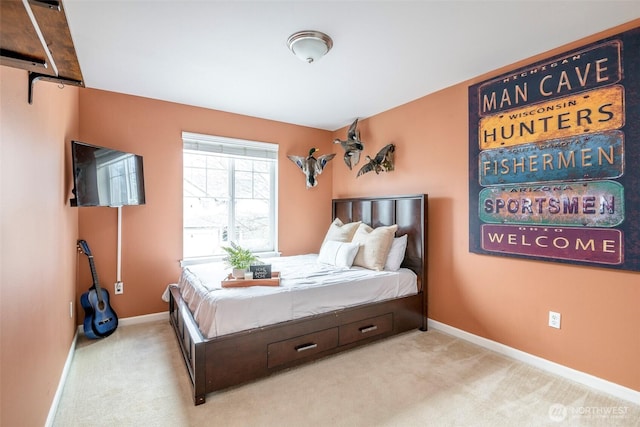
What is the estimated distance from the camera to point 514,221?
2580 mm

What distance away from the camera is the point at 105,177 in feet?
8.97

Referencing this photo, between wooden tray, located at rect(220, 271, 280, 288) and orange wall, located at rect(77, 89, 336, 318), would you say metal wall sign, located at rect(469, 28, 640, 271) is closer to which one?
wooden tray, located at rect(220, 271, 280, 288)

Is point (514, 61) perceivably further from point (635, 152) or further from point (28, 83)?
point (28, 83)

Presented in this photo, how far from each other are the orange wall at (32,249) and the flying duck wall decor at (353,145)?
2.91 m

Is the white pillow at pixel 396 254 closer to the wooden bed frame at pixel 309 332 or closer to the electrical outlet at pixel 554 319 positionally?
the wooden bed frame at pixel 309 332

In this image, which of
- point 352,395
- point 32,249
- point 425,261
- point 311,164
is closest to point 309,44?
point 32,249

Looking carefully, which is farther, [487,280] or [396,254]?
[396,254]

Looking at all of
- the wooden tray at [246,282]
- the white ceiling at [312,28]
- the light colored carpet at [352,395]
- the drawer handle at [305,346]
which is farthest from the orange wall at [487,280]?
the wooden tray at [246,282]

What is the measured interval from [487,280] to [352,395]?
5.29 ft

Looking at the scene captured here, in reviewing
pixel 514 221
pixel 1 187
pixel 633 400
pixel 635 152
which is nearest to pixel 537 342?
pixel 633 400

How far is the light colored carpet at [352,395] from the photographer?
1847 mm

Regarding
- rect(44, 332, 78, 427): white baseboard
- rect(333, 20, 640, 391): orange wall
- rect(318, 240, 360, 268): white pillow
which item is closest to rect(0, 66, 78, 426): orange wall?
rect(44, 332, 78, 427): white baseboard

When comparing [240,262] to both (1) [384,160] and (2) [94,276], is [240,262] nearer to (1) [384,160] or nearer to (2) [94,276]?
(2) [94,276]

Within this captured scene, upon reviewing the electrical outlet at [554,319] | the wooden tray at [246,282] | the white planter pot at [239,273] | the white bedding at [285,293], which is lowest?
the electrical outlet at [554,319]
